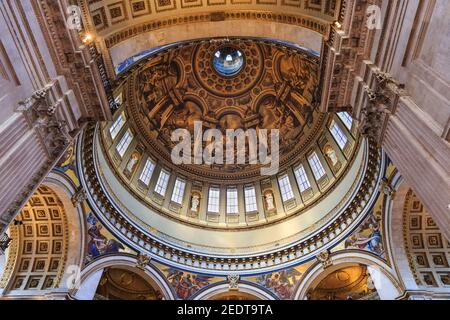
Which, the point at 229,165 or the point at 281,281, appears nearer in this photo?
the point at 281,281

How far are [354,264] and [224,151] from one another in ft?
49.4

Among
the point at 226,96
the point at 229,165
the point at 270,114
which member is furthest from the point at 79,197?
the point at 270,114

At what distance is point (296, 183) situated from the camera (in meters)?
22.9

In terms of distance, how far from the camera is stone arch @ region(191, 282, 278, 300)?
17.8m

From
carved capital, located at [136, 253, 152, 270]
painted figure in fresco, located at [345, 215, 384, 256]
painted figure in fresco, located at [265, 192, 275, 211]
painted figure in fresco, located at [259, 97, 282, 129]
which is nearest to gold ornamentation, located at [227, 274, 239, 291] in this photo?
carved capital, located at [136, 253, 152, 270]

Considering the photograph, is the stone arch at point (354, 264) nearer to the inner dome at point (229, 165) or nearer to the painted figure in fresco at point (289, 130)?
the inner dome at point (229, 165)

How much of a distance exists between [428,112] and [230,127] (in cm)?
2223

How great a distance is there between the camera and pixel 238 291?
18.2 m

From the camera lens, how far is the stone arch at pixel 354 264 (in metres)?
14.3

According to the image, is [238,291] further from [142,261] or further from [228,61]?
[228,61]

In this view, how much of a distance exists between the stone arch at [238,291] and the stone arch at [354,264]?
1859mm

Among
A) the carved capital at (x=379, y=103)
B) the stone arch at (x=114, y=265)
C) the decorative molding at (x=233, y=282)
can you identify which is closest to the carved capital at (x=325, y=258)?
the decorative molding at (x=233, y=282)

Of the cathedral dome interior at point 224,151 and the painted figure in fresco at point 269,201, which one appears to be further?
the painted figure in fresco at point 269,201

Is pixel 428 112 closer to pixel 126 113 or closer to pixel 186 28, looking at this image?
pixel 186 28
